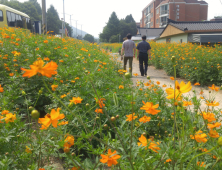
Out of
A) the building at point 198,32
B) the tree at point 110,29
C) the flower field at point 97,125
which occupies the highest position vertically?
the tree at point 110,29

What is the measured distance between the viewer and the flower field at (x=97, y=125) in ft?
3.16

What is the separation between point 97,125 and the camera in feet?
6.89

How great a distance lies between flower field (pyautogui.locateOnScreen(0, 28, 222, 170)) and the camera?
96 centimetres

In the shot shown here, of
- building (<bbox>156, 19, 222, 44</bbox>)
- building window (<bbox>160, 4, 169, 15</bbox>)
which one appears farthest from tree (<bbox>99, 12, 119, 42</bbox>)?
building (<bbox>156, 19, 222, 44</bbox>)

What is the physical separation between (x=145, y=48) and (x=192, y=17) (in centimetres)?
4016

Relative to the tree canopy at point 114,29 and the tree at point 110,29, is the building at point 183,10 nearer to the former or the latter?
the tree canopy at point 114,29

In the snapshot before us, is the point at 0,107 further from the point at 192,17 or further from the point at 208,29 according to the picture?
the point at 192,17

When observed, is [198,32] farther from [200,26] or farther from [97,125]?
[97,125]

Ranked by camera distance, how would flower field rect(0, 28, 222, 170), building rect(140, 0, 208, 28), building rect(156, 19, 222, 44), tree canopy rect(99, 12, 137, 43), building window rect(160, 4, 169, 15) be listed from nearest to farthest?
flower field rect(0, 28, 222, 170) → building rect(156, 19, 222, 44) → building rect(140, 0, 208, 28) → building window rect(160, 4, 169, 15) → tree canopy rect(99, 12, 137, 43)

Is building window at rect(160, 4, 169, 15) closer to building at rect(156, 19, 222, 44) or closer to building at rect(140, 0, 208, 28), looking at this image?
building at rect(140, 0, 208, 28)

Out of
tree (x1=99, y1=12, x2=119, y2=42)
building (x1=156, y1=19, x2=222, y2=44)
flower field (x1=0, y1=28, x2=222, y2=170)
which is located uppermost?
tree (x1=99, y1=12, x2=119, y2=42)

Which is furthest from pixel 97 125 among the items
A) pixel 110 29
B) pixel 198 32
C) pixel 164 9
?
pixel 110 29

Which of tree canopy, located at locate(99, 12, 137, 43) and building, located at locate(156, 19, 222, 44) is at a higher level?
tree canopy, located at locate(99, 12, 137, 43)

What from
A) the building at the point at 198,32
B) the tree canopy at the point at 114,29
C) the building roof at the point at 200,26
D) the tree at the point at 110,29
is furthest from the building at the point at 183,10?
the building at the point at 198,32
